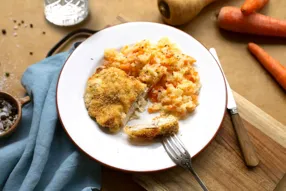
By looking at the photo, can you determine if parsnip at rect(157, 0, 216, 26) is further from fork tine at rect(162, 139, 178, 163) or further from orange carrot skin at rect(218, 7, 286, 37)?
fork tine at rect(162, 139, 178, 163)

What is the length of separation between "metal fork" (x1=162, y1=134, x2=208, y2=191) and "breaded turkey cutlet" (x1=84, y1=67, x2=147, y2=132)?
23cm

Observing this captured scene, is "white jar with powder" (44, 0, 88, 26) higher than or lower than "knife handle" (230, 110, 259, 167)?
higher

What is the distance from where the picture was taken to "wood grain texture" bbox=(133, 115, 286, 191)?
1635mm

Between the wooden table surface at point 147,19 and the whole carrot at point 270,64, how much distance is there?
33 mm

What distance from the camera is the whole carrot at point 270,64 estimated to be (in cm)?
202

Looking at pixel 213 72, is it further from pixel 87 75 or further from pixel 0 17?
pixel 0 17

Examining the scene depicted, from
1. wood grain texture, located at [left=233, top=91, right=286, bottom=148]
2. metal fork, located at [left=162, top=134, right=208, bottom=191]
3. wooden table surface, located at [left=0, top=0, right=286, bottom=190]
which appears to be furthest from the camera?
wooden table surface, located at [left=0, top=0, right=286, bottom=190]

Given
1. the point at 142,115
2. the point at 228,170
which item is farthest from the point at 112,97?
the point at 228,170

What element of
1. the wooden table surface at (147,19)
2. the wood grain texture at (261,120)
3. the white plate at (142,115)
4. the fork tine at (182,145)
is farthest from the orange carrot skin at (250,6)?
the fork tine at (182,145)

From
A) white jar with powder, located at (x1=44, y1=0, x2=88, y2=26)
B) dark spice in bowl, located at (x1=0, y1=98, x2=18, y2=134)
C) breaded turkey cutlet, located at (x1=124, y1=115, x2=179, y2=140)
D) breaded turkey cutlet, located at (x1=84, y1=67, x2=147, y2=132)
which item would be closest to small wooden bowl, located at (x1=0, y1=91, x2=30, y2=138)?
dark spice in bowl, located at (x1=0, y1=98, x2=18, y2=134)

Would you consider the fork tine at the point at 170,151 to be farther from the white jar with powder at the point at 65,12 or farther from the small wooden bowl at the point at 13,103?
the white jar with powder at the point at 65,12

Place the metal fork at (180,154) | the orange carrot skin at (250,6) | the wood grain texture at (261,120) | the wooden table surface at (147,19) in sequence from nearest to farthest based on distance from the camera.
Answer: the metal fork at (180,154), the wood grain texture at (261,120), the wooden table surface at (147,19), the orange carrot skin at (250,6)

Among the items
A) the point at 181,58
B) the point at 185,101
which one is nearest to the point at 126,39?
the point at 181,58

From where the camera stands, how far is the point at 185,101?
5.71 feet
